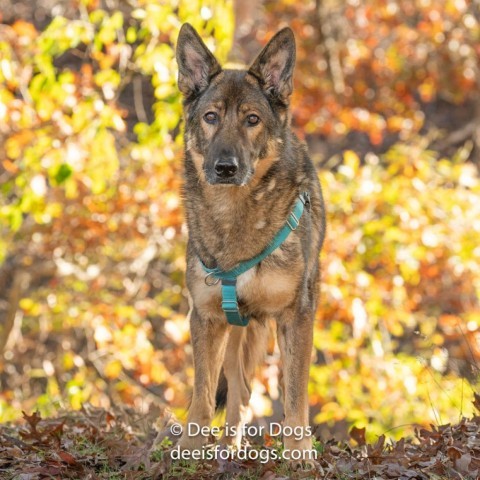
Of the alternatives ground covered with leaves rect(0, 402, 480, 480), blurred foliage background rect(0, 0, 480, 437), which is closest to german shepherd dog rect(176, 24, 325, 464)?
ground covered with leaves rect(0, 402, 480, 480)

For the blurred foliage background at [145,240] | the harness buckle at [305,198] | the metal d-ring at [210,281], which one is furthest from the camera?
the blurred foliage background at [145,240]

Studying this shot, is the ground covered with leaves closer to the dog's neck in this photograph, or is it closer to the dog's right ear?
the dog's neck

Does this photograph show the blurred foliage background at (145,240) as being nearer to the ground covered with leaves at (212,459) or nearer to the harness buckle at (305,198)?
the ground covered with leaves at (212,459)

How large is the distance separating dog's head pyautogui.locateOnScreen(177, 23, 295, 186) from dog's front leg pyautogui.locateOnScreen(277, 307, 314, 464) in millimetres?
759

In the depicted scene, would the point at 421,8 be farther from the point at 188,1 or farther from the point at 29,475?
the point at 29,475

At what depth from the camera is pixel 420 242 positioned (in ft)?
32.1

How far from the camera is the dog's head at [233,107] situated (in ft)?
15.1

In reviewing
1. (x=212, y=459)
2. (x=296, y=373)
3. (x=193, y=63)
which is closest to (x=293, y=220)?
(x=296, y=373)

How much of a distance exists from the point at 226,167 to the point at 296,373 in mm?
1091

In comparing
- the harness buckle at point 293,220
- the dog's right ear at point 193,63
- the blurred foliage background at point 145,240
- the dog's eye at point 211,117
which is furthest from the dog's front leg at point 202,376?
the blurred foliage background at point 145,240

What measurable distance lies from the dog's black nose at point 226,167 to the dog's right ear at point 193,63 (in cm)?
66

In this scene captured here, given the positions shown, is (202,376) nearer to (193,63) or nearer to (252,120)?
(252,120)

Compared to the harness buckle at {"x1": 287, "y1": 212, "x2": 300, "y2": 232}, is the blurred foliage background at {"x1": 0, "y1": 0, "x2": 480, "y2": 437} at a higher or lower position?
higher

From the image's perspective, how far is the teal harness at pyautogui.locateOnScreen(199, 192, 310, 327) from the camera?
181 inches
